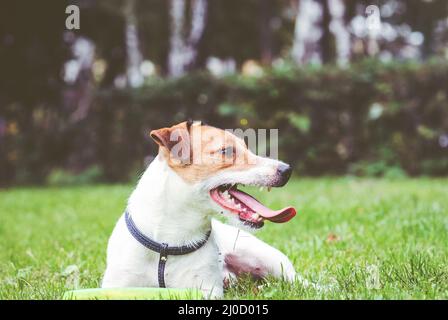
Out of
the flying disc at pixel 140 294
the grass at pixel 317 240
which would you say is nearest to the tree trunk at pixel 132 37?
the grass at pixel 317 240

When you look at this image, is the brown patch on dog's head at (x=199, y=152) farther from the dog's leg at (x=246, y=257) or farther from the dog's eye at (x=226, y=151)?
the dog's leg at (x=246, y=257)

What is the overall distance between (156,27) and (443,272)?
20.8 metres

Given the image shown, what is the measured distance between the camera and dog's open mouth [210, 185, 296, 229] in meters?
3.04

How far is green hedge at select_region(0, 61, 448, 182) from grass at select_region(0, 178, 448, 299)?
4.14ft

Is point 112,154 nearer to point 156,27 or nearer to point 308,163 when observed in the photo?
point 308,163

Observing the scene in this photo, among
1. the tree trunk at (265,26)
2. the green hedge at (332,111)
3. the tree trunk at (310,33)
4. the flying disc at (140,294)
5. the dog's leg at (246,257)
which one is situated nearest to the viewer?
the flying disc at (140,294)

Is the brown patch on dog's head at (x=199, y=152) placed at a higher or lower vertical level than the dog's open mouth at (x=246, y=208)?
higher

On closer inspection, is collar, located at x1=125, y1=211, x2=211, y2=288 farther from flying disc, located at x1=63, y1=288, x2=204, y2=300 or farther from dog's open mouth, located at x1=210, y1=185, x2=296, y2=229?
dog's open mouth, located at x1=210, y1=185, x2=296, y2=229

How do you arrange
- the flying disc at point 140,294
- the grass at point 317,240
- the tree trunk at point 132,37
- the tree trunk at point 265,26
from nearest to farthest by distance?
the flying disc at point 140,294 < the grass at point 317,240 < the tree trunk at point 132,37 < the tree trunk at point 265,26

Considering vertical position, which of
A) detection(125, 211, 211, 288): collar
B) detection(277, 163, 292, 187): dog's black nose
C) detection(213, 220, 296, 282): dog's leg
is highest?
detection(277, 163, 292, 187): dog's black nose

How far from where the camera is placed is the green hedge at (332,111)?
1048cm

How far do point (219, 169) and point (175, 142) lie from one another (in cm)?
28

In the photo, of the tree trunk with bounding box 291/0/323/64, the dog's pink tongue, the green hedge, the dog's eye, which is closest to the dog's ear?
the dog's eye

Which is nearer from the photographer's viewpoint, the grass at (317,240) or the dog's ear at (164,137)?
the dog's ear at (164,137)
